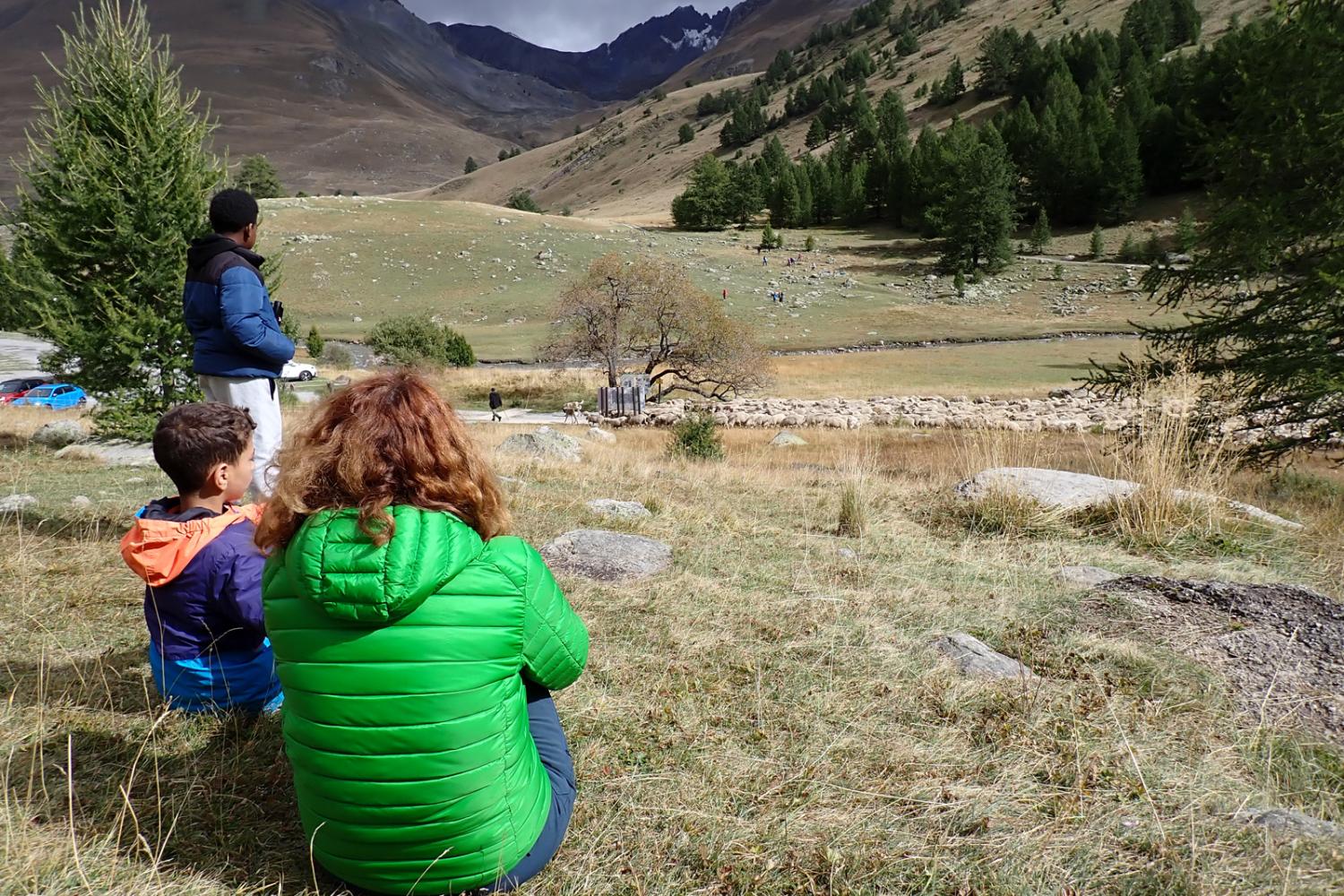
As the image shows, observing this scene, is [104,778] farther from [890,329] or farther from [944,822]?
[890,329]

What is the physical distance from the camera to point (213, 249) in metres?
4.15

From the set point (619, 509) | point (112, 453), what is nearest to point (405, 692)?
point (619, 509)

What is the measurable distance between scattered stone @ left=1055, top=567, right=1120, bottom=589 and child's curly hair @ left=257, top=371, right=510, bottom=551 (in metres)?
4.50

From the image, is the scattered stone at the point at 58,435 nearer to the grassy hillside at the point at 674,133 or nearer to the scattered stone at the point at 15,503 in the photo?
the scattered stone at the point at 15,503

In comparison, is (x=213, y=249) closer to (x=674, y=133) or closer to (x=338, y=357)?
(x=338, y=357)

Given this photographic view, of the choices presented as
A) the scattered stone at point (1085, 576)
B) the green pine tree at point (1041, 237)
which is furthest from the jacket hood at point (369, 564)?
the green pine tree at point (1041, 237)

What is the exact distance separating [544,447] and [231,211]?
8496 millimetres

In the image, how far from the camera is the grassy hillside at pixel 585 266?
167ft

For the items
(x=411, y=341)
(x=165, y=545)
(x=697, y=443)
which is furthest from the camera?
(x=411, y=341)

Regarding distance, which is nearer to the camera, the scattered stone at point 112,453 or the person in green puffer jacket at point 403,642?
the person in green puffer jacket at point 403,642

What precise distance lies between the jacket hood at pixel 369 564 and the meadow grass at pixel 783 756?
3.33ft

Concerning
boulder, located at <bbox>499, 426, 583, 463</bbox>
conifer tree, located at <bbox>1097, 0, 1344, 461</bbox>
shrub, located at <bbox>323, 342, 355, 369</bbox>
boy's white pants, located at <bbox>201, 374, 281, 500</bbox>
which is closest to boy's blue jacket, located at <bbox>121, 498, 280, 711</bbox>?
boy's white pants, located at <bbox>201, 374, 281, 500</bbox>

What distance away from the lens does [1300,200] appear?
9742 mm

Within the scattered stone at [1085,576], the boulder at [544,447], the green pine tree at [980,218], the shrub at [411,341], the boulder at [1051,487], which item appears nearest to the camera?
the scattered stone at [1085,576]
